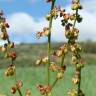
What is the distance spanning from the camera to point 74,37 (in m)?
2.24

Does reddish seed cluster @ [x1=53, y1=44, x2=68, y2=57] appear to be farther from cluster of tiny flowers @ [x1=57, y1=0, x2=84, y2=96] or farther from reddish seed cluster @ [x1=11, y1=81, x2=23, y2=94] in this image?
reddish seed cluster @ [x1=11, y1=81, x2=23, y2=94]

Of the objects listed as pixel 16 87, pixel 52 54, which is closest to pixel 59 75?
pixel 52 54

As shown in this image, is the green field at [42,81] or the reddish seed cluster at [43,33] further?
the green field at [42,81]

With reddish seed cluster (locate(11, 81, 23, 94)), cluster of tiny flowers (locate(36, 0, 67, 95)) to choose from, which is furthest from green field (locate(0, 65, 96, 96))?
cluster of tiny flowers (locate(36, 0, 67, 95))

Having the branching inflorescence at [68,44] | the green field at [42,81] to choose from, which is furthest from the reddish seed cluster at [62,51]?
the green field at [42,81]

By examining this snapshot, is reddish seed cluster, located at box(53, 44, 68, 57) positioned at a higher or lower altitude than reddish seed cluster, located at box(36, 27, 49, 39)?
lower

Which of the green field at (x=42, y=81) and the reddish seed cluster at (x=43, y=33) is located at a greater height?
the reddish seed cluster at (x=43, y=33)

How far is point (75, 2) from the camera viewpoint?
2.26m

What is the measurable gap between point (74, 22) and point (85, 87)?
4469 millimetres

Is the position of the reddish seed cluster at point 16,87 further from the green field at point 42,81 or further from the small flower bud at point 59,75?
the green field at point 42,81

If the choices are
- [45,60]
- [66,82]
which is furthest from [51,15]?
[66,82]

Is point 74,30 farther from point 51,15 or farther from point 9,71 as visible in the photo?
point 9,71

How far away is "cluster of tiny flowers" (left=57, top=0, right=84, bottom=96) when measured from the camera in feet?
7.19

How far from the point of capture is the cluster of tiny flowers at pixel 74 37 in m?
2.19
